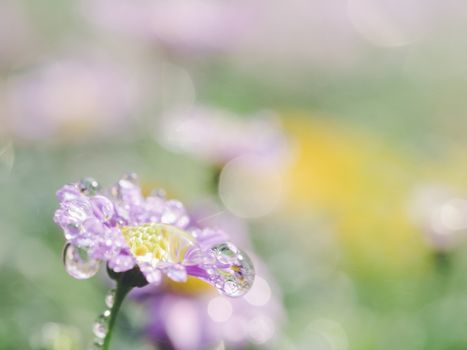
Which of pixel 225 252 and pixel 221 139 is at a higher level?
pixel 225 252

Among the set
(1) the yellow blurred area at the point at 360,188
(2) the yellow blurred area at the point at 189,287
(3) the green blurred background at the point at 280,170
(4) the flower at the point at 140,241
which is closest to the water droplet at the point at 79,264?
(4) the flower at the point at 140,241

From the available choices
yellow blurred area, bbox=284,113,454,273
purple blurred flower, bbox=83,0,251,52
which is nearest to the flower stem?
yellow blurred area, bbox=284,113,454,273

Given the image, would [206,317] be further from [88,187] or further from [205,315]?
[88,187]

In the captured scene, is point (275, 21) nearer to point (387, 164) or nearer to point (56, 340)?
point (387, 164)

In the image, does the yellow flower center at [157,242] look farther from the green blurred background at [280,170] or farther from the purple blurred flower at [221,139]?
the purple blurred flower at [221,139]

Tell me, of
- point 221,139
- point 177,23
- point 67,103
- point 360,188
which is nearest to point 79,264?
point 221,139

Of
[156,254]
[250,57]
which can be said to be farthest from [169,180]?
[250,57]

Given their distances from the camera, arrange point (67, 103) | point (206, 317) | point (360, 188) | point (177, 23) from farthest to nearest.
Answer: point (360, 188)
point (177, 23)
point (67, 103)
point (206, 317)

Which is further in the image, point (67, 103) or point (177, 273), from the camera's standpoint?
point (67, 103)
